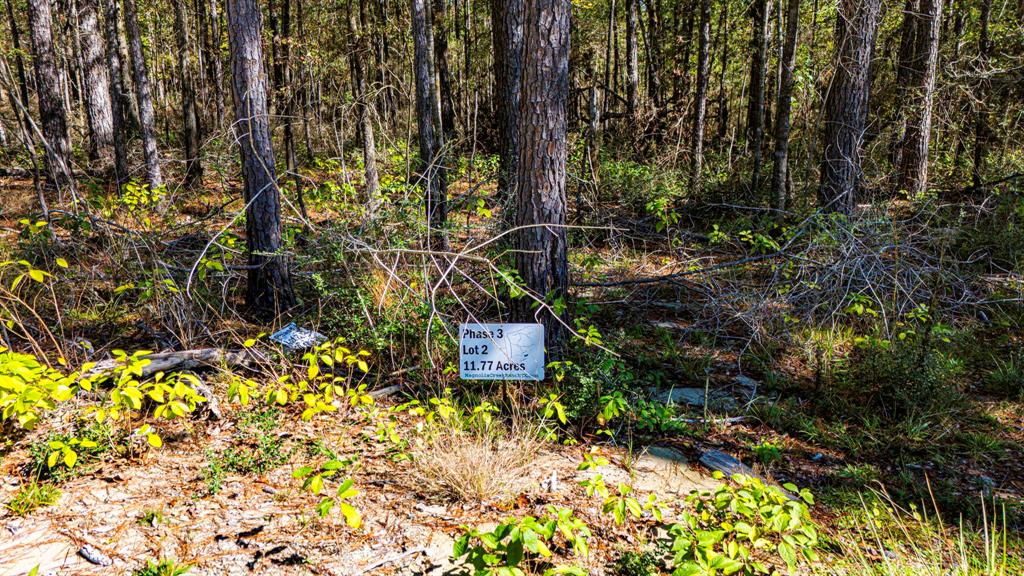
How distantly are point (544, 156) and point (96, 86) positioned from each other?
1030 centimetres

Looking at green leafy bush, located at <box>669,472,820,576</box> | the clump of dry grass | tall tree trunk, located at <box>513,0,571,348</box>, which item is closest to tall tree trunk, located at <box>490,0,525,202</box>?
tall tree trunk, located at <box>513,0,571,348</box>

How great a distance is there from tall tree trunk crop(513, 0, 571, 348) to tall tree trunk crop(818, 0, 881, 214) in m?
3.85

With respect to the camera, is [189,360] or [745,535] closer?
[745,535]

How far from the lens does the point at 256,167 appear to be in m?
5.07

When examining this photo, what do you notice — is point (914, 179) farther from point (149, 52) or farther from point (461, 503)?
point (149, 52)

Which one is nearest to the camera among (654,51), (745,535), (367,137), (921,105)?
(745,535)

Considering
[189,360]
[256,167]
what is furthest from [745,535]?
[256,167]

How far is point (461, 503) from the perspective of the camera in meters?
2.98

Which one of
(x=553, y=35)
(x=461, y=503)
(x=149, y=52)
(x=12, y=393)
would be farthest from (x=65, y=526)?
(x=149, y=52)

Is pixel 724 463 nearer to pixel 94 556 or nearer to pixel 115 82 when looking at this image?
pixel 94 556

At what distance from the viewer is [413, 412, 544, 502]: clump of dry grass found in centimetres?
300

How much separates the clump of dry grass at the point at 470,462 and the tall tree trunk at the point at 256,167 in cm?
228

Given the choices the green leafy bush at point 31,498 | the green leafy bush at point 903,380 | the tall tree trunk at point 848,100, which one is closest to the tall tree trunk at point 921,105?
the tall tree trunk at point 848,100

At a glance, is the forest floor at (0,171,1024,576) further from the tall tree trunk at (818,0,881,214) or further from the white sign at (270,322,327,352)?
the tall tree trunk at (818,0,881,214)
